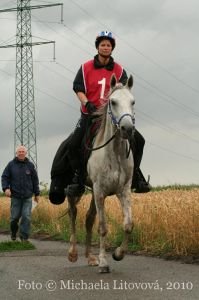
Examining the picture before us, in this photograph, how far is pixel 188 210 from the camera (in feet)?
38.5

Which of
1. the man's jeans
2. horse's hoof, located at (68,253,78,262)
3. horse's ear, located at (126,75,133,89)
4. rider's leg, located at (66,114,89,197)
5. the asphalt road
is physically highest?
horse's ear, located at (126,75,133,89)

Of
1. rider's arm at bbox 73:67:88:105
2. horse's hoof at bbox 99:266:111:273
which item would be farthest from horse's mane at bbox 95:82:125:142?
horse's hoof at bbox 99:266:111:273

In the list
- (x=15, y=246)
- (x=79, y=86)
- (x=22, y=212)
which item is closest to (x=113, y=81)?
(x=79, y=86)

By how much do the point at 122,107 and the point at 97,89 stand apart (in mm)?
1475

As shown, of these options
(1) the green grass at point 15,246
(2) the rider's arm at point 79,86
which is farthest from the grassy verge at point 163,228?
(2) the rider's arm at point 79,86

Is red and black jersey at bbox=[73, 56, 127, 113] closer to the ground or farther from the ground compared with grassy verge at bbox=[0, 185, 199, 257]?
farther from the ground

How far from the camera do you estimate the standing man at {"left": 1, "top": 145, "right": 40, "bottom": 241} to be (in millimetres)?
15625

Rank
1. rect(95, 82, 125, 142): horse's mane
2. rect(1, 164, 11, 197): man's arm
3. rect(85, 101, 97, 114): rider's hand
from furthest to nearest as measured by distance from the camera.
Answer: rect(1, 164, 11, 197): man's arm < rect(85, 101, 97, 114): rider's hand < rect(95, 82, 125, 142): horse's mane

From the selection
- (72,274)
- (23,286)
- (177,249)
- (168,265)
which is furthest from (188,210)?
(23,286)

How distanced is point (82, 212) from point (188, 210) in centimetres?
689

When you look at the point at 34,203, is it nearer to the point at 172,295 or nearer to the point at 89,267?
the point at 89,267

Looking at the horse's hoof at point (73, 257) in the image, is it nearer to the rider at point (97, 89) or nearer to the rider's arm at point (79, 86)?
the rider at point (97, 89)

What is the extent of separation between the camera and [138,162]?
1007 centimetres

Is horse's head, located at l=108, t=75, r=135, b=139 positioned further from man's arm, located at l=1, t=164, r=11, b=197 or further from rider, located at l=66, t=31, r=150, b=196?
man's arm, located at l=1, t=164, r=11, b=197
